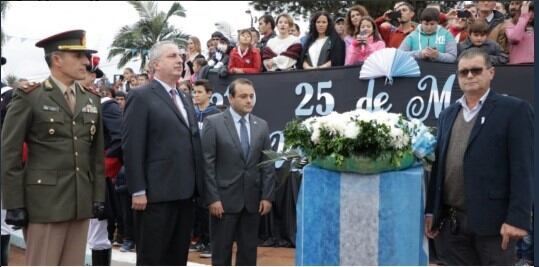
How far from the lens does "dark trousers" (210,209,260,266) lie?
507cm

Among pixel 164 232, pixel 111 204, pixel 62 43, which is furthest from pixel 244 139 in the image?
pixel 62 43

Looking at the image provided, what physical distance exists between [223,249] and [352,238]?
4.84 ft

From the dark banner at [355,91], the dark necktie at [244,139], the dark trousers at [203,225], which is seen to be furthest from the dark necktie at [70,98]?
the dark trousers at [203,225]

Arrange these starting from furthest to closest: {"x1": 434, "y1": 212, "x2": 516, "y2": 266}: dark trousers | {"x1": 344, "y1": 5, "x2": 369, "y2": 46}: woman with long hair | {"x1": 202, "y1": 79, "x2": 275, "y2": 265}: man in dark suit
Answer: {"x1": 344, "y1": 5, "x2": 369, "y2": 46}: woman with long hair → {"x1": 202, "y1": 79, "x2": 275, "y2": 265}: man in dark suit → {"x1": 434, "y1": 212, "x2": 516, "y2": 266}: dark trousers

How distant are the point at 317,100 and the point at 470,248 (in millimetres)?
3722

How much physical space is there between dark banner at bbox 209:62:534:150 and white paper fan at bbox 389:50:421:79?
57mm

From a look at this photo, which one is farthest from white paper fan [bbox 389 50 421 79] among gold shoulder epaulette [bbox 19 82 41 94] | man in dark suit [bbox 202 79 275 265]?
gold shoulder epaulette [bbox 19 82 41 94]

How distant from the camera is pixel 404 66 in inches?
269

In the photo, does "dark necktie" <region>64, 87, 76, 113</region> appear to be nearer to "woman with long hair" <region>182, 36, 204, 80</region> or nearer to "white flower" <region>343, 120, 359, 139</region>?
"white flower" <region>343, 120, 359, 139</region>

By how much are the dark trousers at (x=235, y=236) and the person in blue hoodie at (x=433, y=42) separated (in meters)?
2.67

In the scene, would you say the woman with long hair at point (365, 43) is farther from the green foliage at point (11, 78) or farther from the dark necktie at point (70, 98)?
the dark necktie at point (70, 98)

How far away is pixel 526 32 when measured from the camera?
657cm

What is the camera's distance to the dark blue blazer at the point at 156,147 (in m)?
4.23

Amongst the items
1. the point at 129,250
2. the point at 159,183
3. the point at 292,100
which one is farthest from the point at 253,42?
the point at 159,183
